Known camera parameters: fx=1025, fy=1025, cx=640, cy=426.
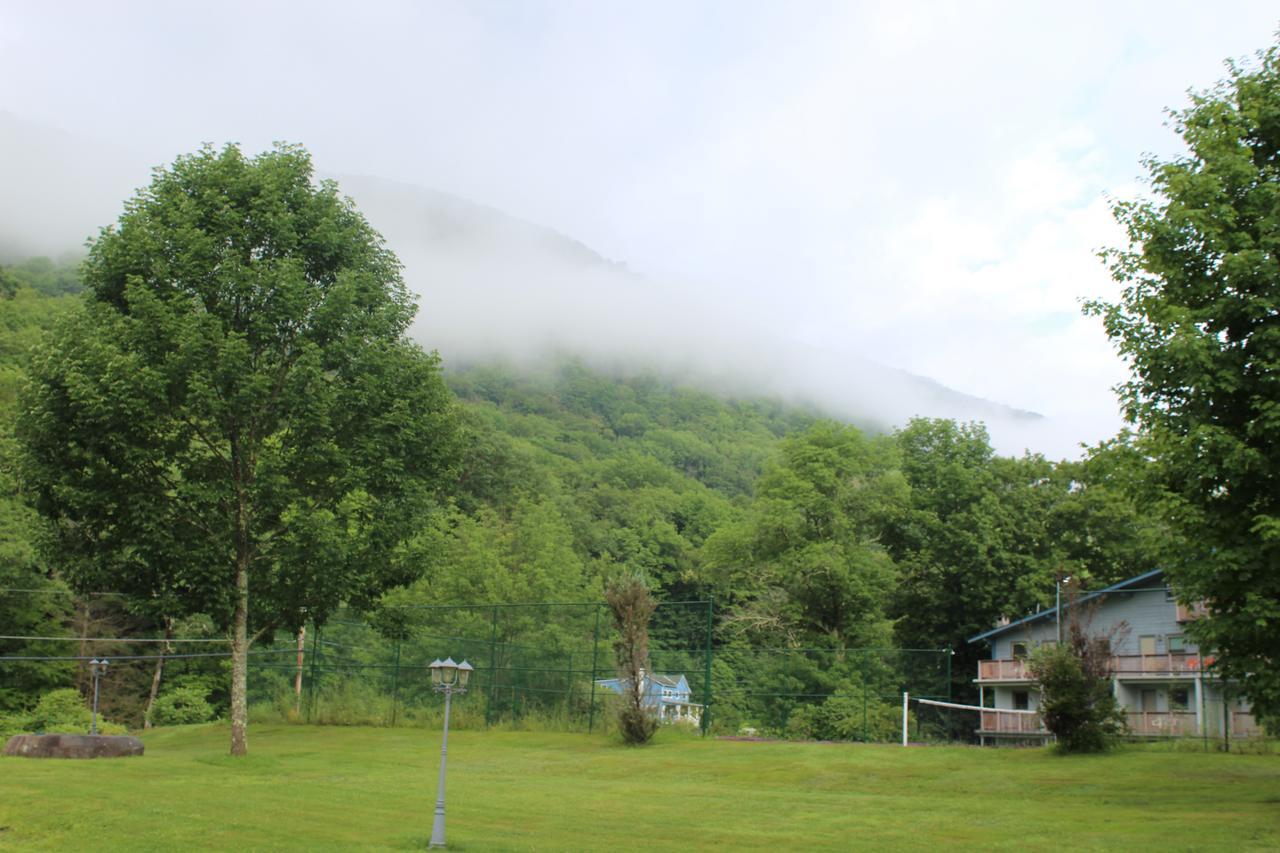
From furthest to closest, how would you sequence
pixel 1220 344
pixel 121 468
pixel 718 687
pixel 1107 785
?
1. pixel 718 687
2. pixel 121 468
3. pixel 1107 785
4. pixel 1220 344

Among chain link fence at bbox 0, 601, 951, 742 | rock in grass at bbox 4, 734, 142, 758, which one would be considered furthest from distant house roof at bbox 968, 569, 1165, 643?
rock in grass at bbox 4, 734, 142, 758

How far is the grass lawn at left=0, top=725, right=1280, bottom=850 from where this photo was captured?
12.9 m

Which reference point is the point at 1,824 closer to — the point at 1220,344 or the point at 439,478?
the point at 439,478

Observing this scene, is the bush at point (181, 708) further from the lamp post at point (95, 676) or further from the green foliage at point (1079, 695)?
the green foliage at point (1079, 695)

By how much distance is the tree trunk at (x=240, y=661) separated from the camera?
22.7m

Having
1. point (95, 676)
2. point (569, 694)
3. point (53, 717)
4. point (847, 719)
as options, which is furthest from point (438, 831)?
point (53, 717)

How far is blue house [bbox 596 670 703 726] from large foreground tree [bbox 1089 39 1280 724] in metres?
16.2

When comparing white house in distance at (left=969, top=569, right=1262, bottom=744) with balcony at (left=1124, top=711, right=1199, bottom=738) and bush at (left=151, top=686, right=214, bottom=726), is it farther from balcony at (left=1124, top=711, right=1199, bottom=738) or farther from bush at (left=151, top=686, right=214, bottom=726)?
bush at (left=151, top=686, right=214, bottom=726)

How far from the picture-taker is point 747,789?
19734 mm

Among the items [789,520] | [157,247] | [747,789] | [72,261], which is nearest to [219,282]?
[157,247]

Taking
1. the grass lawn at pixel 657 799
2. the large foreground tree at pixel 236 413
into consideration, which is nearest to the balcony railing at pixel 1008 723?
the grass lawn at pixel 657 799

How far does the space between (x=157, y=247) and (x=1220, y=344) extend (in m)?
20.3

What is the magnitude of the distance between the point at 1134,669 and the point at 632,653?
2333 cm

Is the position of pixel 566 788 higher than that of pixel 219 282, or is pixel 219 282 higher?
pixel 219 282
